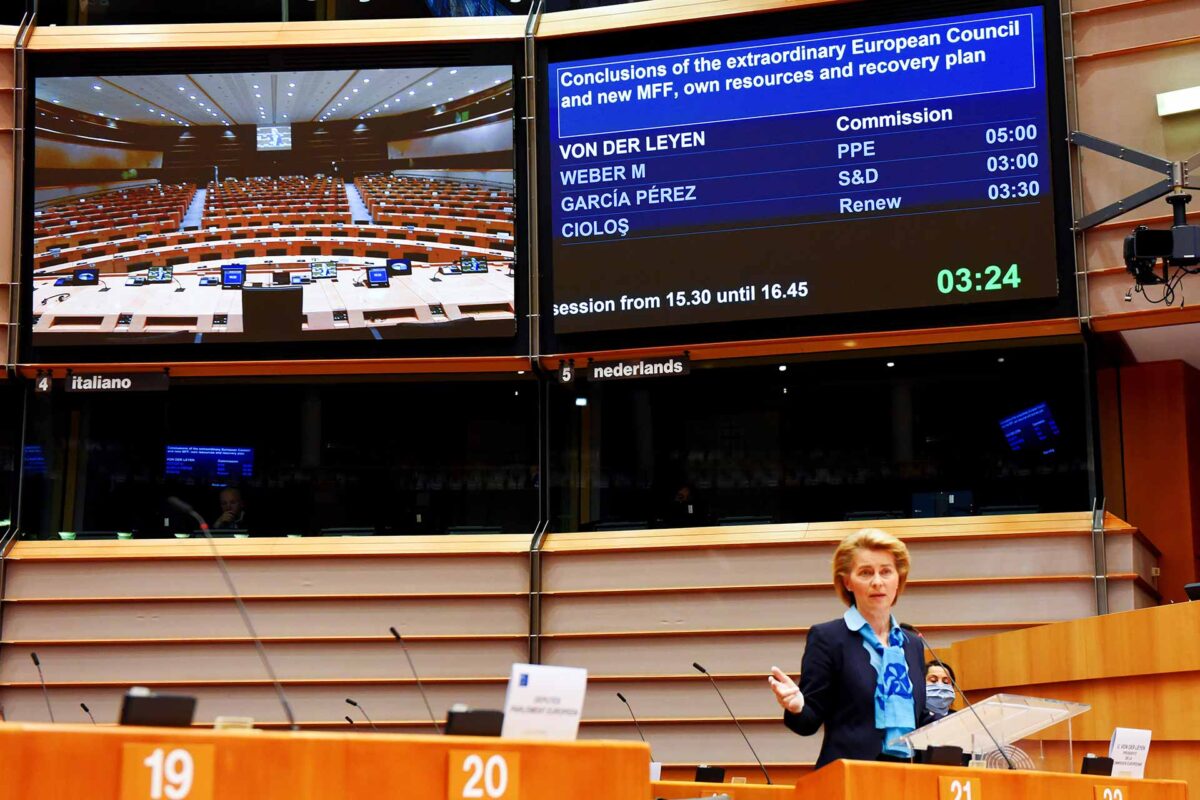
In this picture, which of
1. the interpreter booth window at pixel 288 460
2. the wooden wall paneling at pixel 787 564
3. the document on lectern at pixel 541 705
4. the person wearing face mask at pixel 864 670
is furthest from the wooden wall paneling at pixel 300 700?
the document on lectern at pixel 541 705

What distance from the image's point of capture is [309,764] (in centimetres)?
229

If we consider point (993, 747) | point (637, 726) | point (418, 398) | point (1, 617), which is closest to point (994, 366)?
point (637, 726)

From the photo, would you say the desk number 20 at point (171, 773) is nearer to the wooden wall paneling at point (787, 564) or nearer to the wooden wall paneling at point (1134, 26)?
the wooden wall paneling at point (787, 564)

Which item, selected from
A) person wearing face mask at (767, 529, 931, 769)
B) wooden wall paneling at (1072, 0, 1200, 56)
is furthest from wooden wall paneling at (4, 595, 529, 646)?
person wearing face mask at (767, 529, 931, 769)

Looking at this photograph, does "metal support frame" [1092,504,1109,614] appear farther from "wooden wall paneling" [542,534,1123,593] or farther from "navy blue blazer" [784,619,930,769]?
"navy blue blazer" [784,619,930,769]

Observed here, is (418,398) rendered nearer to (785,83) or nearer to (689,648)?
(689,648)

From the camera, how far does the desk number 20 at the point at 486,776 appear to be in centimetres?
240

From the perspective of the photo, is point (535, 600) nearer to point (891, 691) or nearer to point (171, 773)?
point (891, 691)

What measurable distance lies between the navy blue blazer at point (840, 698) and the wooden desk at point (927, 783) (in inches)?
15.7

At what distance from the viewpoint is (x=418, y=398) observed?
35.3 feet

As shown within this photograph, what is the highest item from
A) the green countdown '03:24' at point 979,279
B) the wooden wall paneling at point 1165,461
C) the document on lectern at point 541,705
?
the green countdown '03:24' at point 979,279

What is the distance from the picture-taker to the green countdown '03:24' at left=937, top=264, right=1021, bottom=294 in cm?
918

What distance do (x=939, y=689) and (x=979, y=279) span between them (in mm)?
4187

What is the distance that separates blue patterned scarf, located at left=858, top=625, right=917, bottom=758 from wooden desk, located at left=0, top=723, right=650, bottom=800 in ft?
3.83
